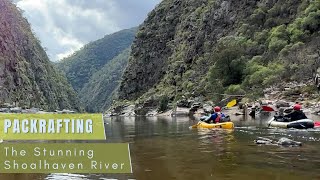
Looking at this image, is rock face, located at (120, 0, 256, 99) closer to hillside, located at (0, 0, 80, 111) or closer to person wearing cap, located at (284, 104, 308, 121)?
hillside, located at (0, 0, 80, 111)

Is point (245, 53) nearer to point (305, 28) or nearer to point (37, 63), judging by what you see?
point (305, 28)

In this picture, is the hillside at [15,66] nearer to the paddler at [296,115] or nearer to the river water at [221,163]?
the paddler at [296,115]

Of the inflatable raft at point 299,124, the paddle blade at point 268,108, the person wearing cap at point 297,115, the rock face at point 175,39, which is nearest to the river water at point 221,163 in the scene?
the inflatable raft at point 299,124

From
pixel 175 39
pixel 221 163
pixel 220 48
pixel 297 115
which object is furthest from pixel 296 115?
pixel 175 39

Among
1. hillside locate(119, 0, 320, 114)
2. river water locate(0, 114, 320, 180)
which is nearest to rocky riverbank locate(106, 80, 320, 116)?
hillside locate(119, 0, 320, 114)

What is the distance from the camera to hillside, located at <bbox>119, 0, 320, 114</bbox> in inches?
2511

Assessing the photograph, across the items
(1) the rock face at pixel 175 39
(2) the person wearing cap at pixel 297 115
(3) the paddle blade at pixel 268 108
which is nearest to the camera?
(2) the person wearing cap at pixel 297 115

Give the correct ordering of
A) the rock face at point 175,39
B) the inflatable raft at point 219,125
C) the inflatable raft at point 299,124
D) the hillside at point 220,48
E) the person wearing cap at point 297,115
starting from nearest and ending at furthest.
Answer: the inflatable raft at point 299,124 → the person wearing cap at point 297,115 → the inflatable raft at point 219,125 → the hillside at point 220,48 → the rock face at point 175,39

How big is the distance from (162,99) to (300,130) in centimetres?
A: 6298

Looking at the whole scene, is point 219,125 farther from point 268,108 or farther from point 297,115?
point 268,108

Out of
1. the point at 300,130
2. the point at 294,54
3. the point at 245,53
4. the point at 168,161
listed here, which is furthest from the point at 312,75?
the point at 168,161

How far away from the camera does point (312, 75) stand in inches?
2144

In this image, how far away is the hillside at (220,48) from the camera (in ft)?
209

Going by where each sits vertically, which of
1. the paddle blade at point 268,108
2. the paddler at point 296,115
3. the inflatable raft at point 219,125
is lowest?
the inflatable raft at point 219,125
